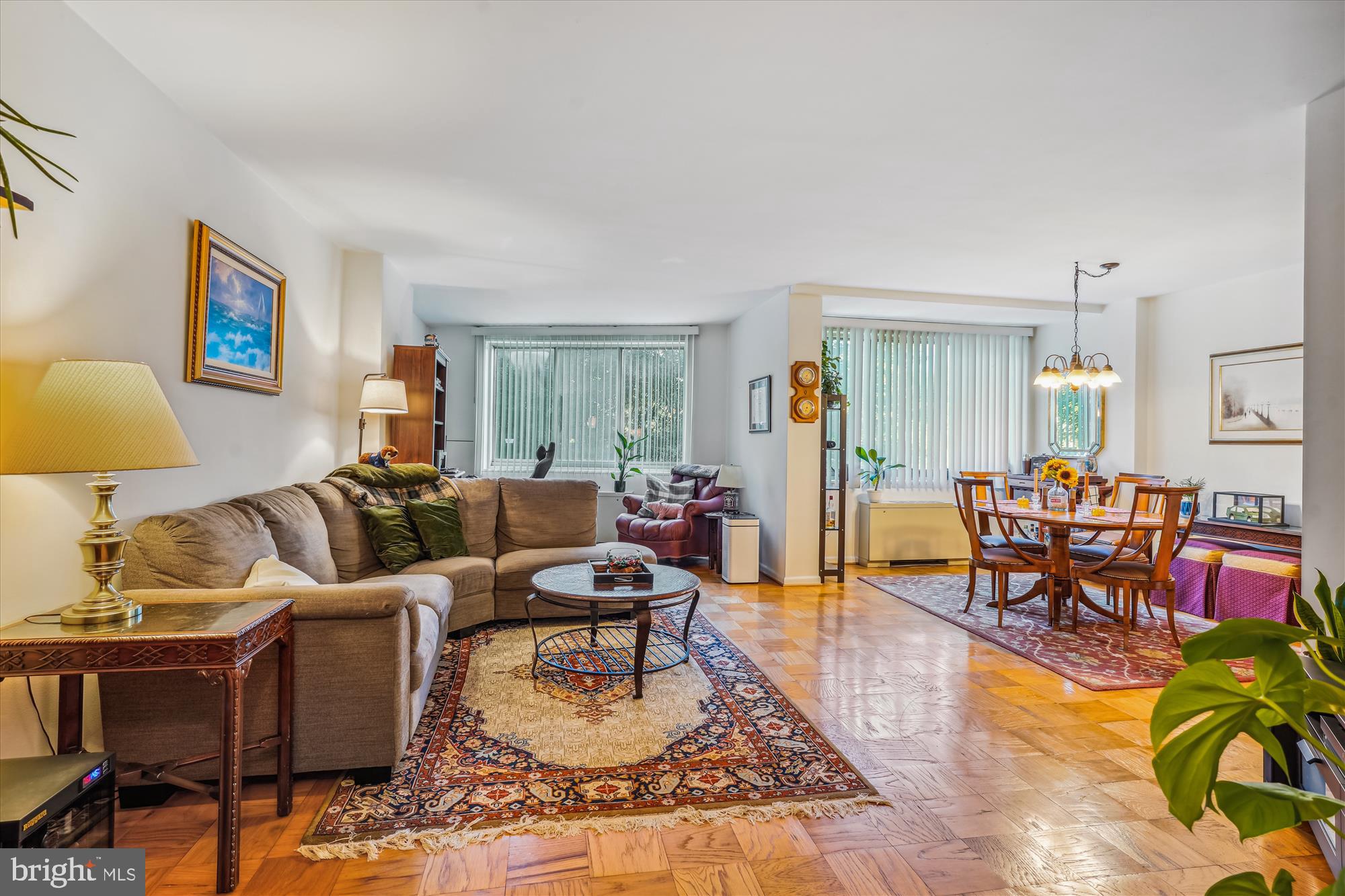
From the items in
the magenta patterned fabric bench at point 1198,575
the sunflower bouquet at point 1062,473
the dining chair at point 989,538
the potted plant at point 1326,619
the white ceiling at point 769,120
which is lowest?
the magenta patterned fabric bench at point 1198,575

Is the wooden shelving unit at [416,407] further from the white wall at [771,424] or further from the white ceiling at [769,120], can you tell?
the white wall at [771,424]

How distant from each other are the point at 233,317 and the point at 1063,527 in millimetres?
4706

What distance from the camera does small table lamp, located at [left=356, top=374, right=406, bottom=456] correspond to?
423 cm

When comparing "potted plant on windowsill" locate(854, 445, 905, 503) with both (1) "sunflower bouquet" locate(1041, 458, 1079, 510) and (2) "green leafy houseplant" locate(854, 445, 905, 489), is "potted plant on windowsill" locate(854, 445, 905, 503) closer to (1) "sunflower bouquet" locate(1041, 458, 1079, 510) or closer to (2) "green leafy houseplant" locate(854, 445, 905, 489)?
(2) "green leafy houseplant" locate(854, 445, 905, 489)

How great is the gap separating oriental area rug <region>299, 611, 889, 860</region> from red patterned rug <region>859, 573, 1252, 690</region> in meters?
1.67

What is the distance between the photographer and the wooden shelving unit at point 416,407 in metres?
4.89

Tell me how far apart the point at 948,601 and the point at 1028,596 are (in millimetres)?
551

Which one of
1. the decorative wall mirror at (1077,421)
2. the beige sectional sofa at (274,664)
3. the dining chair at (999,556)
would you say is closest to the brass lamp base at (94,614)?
the beige sectional sofa at (274,664)

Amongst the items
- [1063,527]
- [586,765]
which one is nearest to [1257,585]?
[1063,527]

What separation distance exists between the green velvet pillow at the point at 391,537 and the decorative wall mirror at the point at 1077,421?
18.1ft

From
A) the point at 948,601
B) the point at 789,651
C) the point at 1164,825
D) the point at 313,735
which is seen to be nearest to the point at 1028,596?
the point at 948,601

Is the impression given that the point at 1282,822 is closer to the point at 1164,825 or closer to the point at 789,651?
the point at 1164,825

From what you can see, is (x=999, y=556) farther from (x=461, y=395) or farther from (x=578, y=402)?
(x=461, y=395)

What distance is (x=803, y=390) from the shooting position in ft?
18.1
